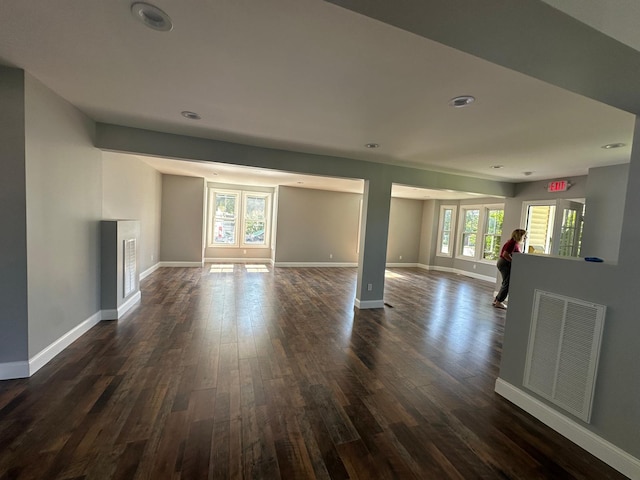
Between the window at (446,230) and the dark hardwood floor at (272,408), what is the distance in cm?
555

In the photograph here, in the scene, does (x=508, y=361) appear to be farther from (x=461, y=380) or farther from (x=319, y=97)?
(x=319, y=97)

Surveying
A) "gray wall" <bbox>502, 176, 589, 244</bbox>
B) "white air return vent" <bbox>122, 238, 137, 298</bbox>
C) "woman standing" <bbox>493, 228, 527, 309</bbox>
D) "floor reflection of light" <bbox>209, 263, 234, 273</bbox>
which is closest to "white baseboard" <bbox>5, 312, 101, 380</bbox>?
"white air return vent" <bbox>122, 238, 137, 298</bbox>

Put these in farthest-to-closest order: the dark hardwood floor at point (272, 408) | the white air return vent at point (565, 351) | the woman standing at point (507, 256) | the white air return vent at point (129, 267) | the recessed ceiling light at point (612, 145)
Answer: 1. the woman standing at point (507, 256)
2. the white air return vent at point (129, 267)
3. the recessed ceiling light at point (612, 145)
4. the white air return vent at point (565, 351)
5. the dark hardwood floor at point (272, 408)

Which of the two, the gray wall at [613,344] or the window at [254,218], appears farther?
the window at [254,218]

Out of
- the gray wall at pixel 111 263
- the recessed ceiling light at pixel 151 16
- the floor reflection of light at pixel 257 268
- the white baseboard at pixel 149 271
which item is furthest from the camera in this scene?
the floor reflection of light at pixel 257 268

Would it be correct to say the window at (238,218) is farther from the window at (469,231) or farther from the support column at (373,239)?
the window at (469,231)

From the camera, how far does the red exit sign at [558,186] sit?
4844 mm

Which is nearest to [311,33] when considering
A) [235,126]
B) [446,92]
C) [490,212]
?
[446,92]

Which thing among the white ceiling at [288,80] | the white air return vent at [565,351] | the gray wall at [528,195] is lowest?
the white air return vent at [565,351]

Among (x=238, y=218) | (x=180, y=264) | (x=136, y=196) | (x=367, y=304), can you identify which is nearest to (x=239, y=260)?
(x=238, y=218)

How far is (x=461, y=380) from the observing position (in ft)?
8.21

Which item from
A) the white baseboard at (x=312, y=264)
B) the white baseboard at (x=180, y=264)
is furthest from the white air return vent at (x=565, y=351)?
the white baseboard at (x=180, y=264)

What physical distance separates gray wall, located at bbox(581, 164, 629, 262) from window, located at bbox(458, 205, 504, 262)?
10.8 feet

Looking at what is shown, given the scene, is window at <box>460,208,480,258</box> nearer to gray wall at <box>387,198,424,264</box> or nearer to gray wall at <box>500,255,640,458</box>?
gray wall at <box>387,198,424,264</box>
